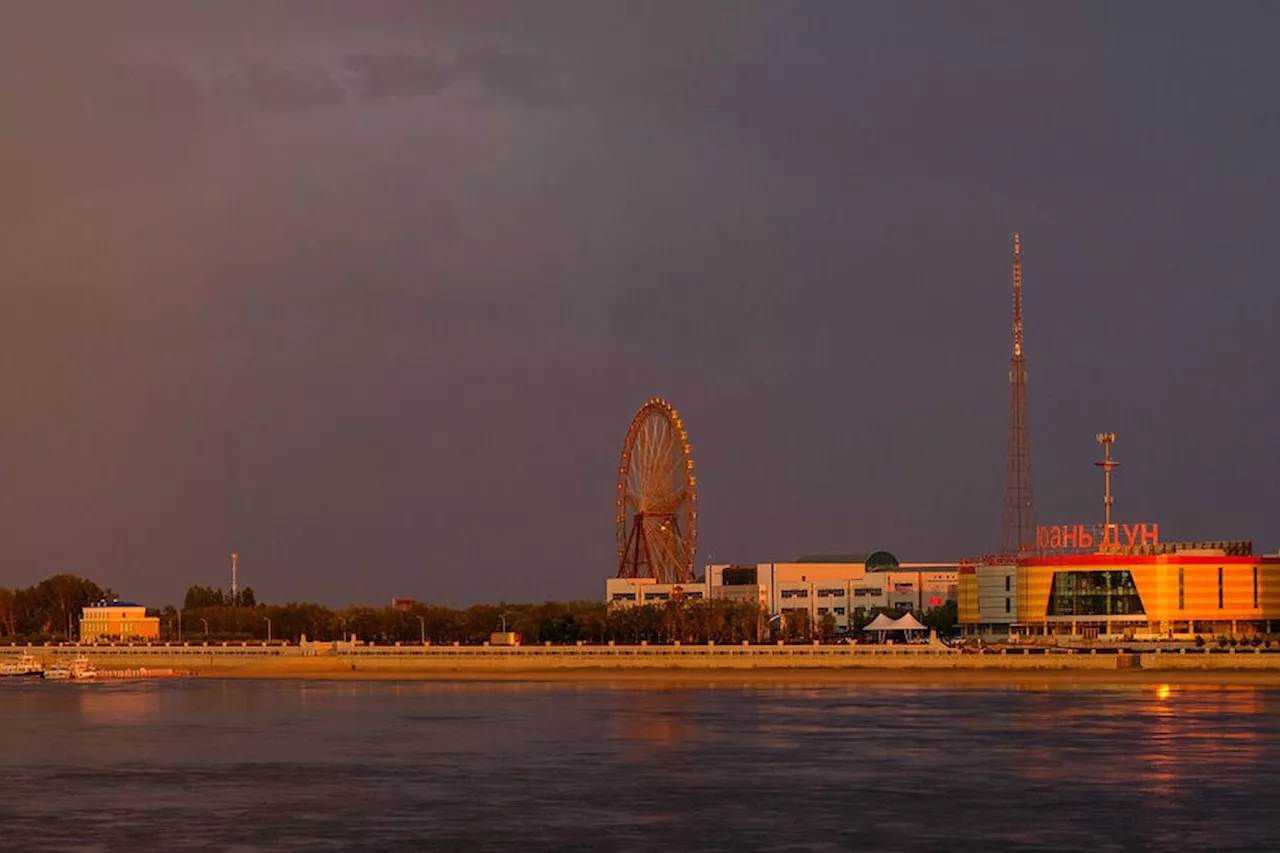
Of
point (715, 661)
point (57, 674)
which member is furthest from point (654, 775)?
point (57, 674)

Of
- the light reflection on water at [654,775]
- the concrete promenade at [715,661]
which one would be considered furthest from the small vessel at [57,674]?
the light reflection on water at [654,775]

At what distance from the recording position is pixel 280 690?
153m

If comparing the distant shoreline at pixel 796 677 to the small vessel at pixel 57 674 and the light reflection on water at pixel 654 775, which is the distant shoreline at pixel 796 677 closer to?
the small vessel at pixel 57 674

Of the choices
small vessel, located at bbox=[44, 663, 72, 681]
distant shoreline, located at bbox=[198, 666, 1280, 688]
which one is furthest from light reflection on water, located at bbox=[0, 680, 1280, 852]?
small vessel, located at bbox=[44, 663, 72, 681]

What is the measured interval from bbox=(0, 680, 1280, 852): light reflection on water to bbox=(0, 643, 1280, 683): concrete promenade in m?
41.0

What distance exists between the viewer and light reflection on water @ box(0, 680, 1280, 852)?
57.8 m

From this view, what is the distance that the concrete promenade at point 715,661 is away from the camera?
164250 mm

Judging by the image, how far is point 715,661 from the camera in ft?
590

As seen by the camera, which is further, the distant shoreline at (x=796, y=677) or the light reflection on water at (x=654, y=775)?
the distant shoreline at (x=796, y=677)

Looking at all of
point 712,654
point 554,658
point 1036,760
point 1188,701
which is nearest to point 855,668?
point 712,654

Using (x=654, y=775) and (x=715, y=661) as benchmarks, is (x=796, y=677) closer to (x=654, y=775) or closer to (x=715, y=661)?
(x=715, y=661)

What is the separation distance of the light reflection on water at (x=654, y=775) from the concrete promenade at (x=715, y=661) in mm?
41039

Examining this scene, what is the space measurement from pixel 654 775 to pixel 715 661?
106163mm

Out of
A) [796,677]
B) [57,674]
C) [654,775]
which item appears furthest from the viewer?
[57,674]
